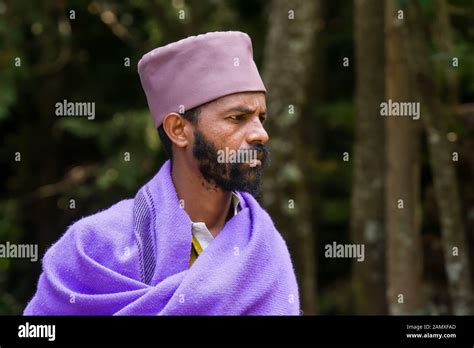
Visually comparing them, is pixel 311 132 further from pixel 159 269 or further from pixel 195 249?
pixel 159 269

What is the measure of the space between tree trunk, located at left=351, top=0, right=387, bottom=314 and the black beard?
4.19 meters

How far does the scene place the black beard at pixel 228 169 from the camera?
3062 millimetres

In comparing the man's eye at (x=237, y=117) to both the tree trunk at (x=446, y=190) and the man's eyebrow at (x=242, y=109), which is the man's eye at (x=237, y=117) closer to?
the man's eyebrow at (x=242, y=109)

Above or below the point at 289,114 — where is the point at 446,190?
below

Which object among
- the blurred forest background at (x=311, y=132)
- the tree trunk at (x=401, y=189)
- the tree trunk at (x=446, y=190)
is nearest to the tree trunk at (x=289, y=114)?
the blurred forest background at (x=311, y=132)

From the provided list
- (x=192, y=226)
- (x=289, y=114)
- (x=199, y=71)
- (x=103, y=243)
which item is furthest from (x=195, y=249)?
(x=289, y=114)

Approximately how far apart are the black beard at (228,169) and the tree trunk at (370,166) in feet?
13.8

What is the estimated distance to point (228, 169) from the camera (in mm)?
3062

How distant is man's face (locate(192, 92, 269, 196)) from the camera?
9.97 ft

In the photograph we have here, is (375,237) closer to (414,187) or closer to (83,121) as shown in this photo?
(414,187)

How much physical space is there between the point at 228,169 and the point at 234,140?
0.09 m

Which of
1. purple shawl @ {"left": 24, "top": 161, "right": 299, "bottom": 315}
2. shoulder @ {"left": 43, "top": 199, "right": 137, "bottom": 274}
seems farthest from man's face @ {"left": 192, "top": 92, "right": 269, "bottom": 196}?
shoulder @ {"left": 43, "top": 199, "right": 137, "bottom": 274}

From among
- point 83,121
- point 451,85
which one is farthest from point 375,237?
point 83,121
